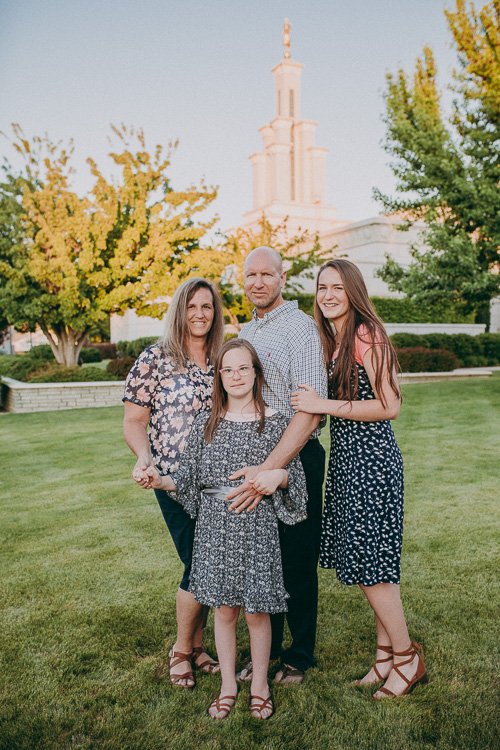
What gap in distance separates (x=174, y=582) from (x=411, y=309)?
20.9 metres

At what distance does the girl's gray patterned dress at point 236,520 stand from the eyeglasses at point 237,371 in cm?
21

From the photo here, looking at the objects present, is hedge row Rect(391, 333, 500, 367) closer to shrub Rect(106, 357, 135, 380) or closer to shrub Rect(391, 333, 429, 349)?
shrub Rect(391, 333, 429, 349)

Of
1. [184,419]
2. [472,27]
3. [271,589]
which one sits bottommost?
[271,589]

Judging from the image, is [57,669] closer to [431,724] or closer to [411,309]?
[431,724]

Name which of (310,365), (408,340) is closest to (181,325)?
(310,365)

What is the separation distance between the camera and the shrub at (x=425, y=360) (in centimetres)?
Result: 1753

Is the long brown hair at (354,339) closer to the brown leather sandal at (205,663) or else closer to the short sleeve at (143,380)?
the short sleeve at (143,380)

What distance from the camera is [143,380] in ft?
9.61

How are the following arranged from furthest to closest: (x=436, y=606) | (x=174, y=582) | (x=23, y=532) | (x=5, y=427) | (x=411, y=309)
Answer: (x=411, y=309), (x=5, y=427), (x=23, y=532), (x=174, y=582), (x=436, y=606)

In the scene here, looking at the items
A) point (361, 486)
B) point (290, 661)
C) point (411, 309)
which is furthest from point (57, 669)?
point (411, 309)

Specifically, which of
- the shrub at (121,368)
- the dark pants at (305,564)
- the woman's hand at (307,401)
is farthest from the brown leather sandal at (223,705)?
the shrub at (121,368)

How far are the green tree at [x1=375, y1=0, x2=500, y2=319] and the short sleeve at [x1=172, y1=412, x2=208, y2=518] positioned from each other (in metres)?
10.2

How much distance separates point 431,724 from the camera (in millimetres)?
2590

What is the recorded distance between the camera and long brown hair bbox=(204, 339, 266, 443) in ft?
9.02
